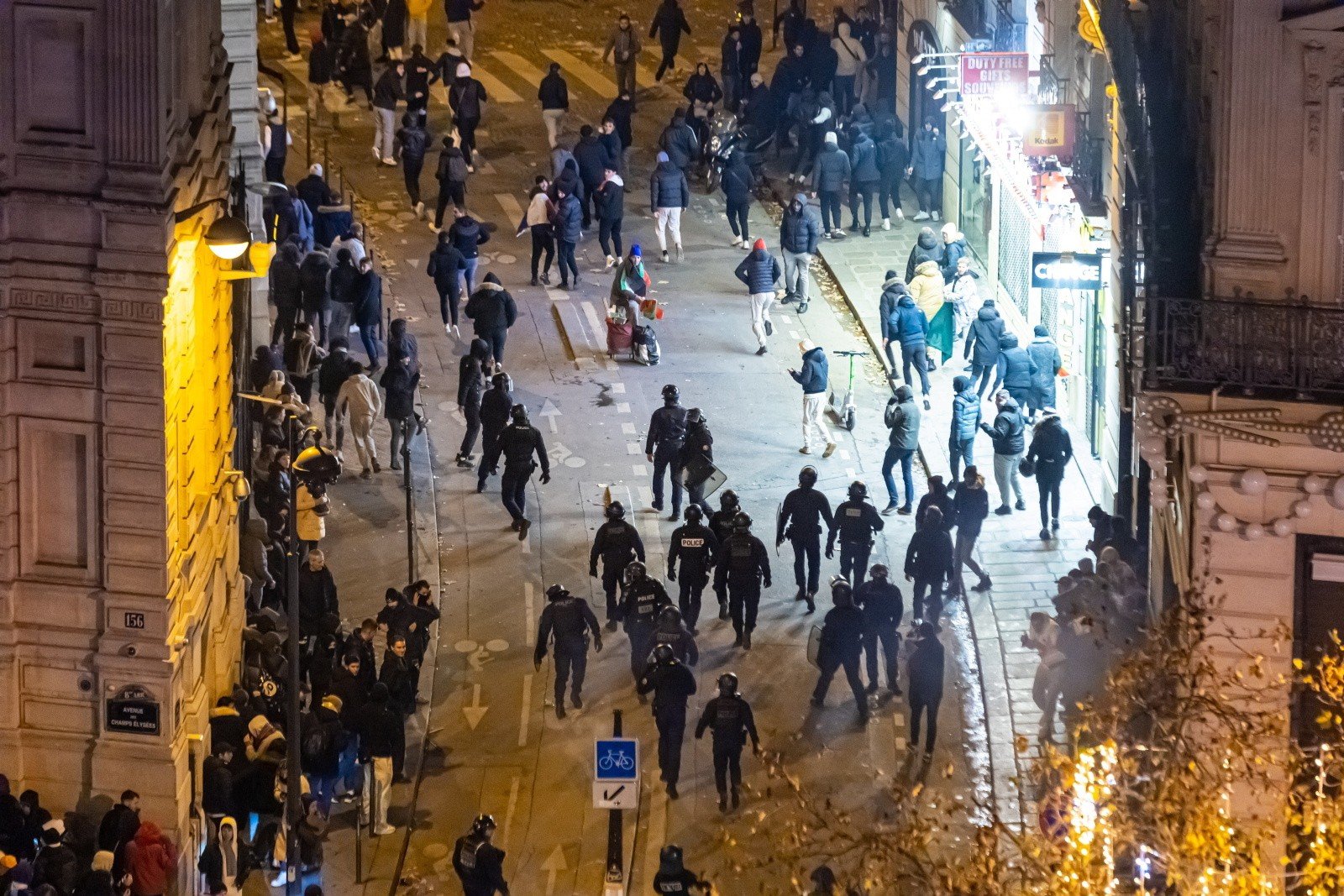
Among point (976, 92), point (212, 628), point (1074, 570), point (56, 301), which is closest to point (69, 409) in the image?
point (56, 301)

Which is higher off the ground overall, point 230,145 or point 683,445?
point 230,145

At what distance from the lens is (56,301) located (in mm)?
29328

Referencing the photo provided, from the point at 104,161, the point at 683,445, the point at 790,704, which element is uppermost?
the point at 104,161

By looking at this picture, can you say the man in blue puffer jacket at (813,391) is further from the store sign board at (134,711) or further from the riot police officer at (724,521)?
the store sign board at (134,711)

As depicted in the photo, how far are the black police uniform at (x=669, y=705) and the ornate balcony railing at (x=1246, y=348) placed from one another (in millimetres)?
5929

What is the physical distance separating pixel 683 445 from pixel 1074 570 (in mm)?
6300

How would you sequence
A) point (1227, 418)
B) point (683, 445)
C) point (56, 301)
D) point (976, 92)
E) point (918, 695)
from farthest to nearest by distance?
point (976, 92) < point (683, 445) < point (918, 695) < point (56, 301) < point (1227, 418)

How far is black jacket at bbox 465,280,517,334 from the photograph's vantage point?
1570 inches

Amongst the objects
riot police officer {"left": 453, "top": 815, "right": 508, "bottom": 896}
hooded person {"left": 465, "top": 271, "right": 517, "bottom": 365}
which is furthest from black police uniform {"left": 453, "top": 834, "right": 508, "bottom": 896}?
hooded person {"left": 465, "top": 271, "right": 517, "bottom": 365}

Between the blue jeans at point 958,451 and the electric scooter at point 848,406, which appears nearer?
the blue jeans at point 958,451

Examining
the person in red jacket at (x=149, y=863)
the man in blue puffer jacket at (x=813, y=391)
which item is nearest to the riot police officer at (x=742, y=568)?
the man in blue puffer jacket at (x=813, y=391)

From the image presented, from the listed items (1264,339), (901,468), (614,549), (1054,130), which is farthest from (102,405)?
(1054,130)

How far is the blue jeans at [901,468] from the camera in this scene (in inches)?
1437

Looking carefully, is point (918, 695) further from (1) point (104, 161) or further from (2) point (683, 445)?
(1) point (104, 161)
